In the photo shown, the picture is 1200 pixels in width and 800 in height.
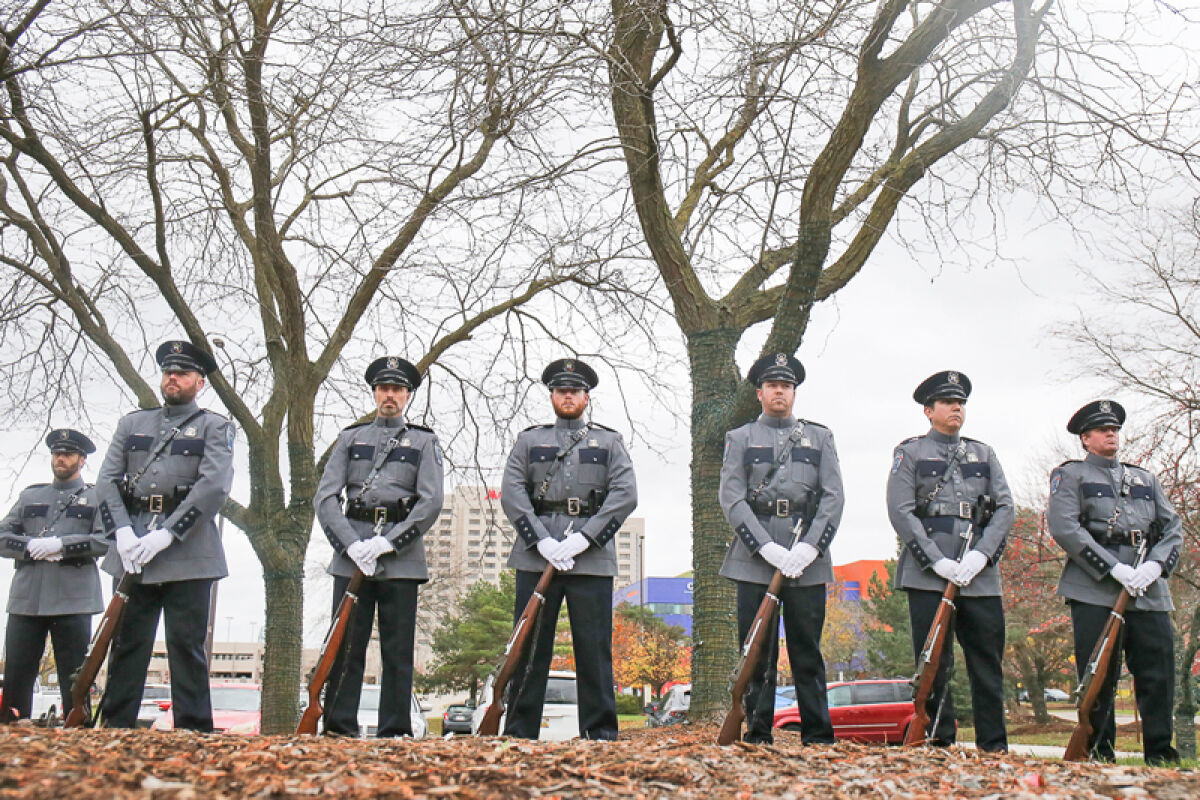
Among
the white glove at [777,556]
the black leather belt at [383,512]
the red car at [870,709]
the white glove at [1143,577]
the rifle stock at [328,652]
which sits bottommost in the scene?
the red car at [870,709]

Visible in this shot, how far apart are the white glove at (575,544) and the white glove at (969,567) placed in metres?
2.03

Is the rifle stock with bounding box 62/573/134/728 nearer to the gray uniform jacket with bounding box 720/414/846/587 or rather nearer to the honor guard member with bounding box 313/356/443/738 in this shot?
the honor guard member with bounding box 313/356/443/738

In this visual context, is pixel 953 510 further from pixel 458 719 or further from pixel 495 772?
pixel 458 719

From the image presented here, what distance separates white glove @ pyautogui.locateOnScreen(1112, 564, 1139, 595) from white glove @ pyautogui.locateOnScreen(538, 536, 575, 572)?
3.06 m

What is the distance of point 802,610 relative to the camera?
562 centimetres

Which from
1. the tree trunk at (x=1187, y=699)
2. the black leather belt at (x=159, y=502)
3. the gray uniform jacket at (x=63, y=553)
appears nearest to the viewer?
the black leather belt at (x=159, y=502)

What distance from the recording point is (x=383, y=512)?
6043 mm

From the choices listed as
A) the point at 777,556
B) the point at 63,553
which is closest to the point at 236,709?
the point at 63,553

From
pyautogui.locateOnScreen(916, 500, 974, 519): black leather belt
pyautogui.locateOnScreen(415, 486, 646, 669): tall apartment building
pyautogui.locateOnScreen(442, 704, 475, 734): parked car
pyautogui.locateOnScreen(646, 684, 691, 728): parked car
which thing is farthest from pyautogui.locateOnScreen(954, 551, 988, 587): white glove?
pyautogui.locateOnScreen(442, 704, 475, 734): parked car

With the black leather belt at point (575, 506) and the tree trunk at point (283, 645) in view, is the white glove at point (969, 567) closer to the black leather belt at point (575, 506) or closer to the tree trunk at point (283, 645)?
the black leather belt at point (575, 506)

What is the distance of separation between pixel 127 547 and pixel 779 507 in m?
3.57

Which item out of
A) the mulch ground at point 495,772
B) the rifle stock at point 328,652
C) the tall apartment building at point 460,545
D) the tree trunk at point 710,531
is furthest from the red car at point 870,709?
the mulch ground at point 495,772

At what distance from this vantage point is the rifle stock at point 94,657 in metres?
5.47

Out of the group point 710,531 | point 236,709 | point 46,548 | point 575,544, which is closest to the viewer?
point 575,544
